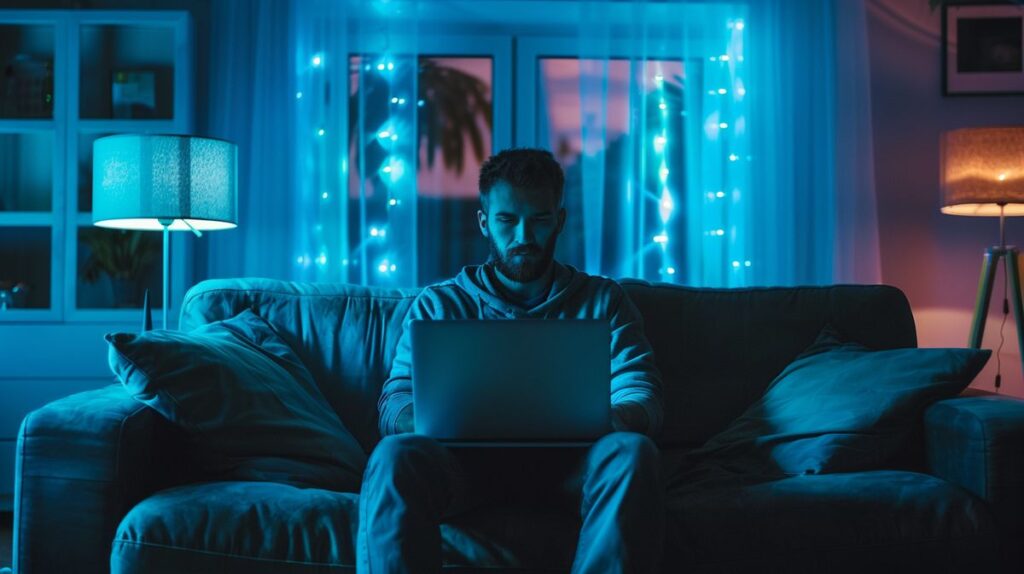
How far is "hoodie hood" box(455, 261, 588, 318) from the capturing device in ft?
6.63

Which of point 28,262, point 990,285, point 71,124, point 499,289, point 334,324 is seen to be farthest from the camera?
point 28,262

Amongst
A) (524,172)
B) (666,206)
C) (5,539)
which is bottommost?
(5,539)

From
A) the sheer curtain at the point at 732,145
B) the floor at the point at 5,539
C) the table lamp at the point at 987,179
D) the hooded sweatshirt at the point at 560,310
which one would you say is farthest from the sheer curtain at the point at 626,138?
the hooded sweatshirt at the point at 560,310

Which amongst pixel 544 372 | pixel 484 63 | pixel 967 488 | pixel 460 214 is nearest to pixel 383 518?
pixel 544 372

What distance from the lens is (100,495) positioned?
1585 millimetres

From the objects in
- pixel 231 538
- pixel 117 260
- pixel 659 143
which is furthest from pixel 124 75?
pixel 231 538

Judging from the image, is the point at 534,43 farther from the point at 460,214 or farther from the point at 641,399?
the point at 641,399

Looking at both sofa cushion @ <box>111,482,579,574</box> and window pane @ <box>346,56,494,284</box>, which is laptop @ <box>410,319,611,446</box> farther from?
window pane @ <box>346,56,494,284</box>

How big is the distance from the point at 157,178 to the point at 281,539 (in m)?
1.38

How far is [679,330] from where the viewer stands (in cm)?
231

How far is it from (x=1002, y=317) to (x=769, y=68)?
1.45 meters

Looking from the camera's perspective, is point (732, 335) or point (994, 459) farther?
point (732, 335)

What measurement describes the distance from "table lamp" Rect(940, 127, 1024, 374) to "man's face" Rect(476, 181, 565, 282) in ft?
6.48

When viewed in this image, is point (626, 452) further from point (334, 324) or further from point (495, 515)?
point (334, 324)
